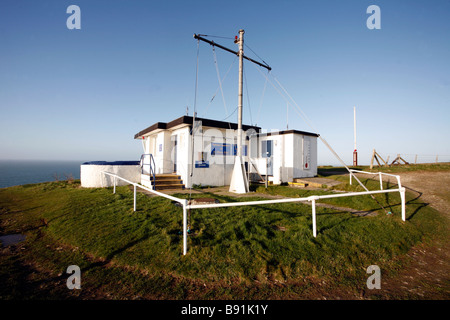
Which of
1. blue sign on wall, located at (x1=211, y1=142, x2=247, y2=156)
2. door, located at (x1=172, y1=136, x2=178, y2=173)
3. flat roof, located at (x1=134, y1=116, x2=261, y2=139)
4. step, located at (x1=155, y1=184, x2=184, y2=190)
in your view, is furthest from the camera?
door, located at (x1=172, y1=136, x2=178, y2=173)

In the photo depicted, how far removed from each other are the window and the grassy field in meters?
7.45

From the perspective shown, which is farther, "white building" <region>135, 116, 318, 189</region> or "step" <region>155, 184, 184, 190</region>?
"white building" <region>135, 116, 318, 189</region>

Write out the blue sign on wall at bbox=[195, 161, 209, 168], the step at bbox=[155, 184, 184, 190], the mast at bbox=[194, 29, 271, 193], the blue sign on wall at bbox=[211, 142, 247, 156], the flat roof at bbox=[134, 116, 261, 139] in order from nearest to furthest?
the mast at bbox=[194, 29, 271, 193], the step at bbox=[155, 184, 184, 190], the flat roof at bbox=[134, 116, 261, 139], the blue sign on wall at bbox=[195, 161, 209, 168], the blue sign on wall at bbox=[211, 142, 247, 156]

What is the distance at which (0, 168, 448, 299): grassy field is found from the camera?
3145mm

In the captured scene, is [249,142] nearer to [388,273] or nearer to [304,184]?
[304,184]

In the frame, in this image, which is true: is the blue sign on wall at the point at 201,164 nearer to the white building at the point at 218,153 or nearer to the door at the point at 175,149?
the white building at the point at 218,153

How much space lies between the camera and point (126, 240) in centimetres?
464

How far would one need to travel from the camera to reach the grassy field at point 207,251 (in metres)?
3.14

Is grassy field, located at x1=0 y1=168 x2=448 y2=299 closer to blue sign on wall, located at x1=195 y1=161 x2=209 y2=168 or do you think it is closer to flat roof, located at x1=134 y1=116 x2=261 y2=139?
blue sign on wall, located at x1=195 y1=161 x2=209 y2=168

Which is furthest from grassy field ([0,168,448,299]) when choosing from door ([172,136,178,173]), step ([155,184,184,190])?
door ([172,136,178,173])

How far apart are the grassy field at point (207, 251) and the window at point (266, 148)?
745cm

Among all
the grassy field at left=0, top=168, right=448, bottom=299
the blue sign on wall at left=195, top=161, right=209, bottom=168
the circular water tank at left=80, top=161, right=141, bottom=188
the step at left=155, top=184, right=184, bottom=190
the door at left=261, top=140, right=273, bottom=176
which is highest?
the door at left=261, top=140, right=273, bottom=176

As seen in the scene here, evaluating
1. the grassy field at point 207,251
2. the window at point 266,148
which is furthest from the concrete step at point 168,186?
the window at point 266,148
